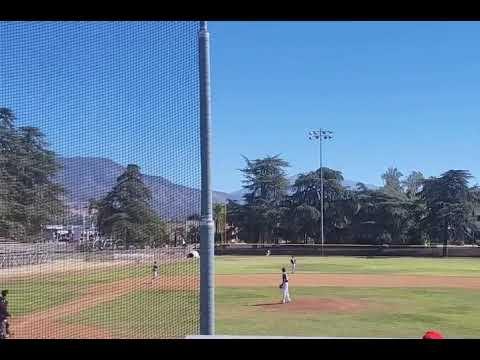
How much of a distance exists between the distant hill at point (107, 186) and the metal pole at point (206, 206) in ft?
1.16

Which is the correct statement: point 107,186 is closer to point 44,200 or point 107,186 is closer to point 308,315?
point 44,200

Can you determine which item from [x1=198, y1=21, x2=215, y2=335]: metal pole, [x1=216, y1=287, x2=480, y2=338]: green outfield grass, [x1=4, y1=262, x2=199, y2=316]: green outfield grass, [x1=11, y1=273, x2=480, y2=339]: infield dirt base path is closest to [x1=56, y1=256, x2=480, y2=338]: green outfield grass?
[x1=216, y1=287, x2=480, y2=338]: green outfield grass

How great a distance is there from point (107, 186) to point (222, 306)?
42.2ft

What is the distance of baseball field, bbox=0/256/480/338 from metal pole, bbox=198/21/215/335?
86 centimetres

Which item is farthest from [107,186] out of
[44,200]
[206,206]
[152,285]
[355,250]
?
[355,250]

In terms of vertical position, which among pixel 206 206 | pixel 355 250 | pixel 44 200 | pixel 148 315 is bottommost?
pixel 355 250

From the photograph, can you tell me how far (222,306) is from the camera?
1991 centimetres

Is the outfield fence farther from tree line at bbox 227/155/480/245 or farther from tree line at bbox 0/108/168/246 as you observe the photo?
tree line at bbox 0/108/168/246

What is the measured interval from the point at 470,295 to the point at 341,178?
51491 millimetres

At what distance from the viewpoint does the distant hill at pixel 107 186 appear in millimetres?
6269

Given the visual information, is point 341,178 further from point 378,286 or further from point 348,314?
point 348,314

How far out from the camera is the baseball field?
884cm

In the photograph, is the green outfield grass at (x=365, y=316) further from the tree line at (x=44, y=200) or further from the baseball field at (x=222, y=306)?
the tree line at (x=44, y=200)

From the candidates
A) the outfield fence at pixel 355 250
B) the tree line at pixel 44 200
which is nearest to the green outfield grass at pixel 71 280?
the tree line at pixel 44 200
